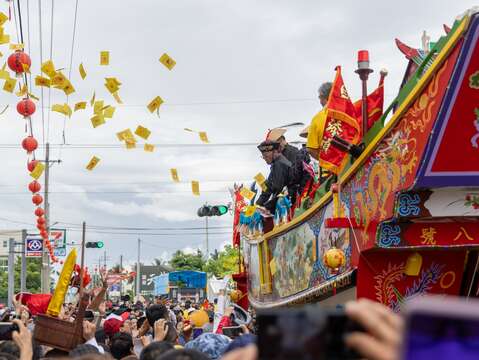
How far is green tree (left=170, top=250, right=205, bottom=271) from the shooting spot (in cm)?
7700

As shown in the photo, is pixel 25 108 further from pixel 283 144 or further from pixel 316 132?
pixel 316 132

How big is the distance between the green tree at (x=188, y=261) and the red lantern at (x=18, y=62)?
66052 mm

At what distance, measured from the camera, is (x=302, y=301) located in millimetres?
8445

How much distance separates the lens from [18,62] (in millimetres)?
9711

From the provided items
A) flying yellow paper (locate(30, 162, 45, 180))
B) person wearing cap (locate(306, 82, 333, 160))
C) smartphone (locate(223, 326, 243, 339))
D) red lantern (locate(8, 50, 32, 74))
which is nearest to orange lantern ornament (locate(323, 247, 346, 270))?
person wearing cap (locate(306, 82, 333, 160))

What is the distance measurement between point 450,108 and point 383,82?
177 centimetres

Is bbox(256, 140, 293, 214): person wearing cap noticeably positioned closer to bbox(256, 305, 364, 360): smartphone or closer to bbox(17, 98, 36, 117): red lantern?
bbox(17, 98, 36, 117): red lantern

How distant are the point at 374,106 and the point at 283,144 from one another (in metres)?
3.95

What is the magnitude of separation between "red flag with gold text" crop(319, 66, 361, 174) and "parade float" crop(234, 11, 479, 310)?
0.45 ft

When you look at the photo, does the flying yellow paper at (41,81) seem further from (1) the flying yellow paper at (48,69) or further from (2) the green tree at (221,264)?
(2) the green tree at (221,264)

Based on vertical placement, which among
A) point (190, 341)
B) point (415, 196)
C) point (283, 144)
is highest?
point (283, 144)

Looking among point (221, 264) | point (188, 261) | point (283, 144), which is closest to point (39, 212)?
point (283, 144)

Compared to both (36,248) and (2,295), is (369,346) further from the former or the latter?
(2,295)

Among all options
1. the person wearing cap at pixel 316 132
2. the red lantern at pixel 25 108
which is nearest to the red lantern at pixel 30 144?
the red lantern at pixel 25 108
